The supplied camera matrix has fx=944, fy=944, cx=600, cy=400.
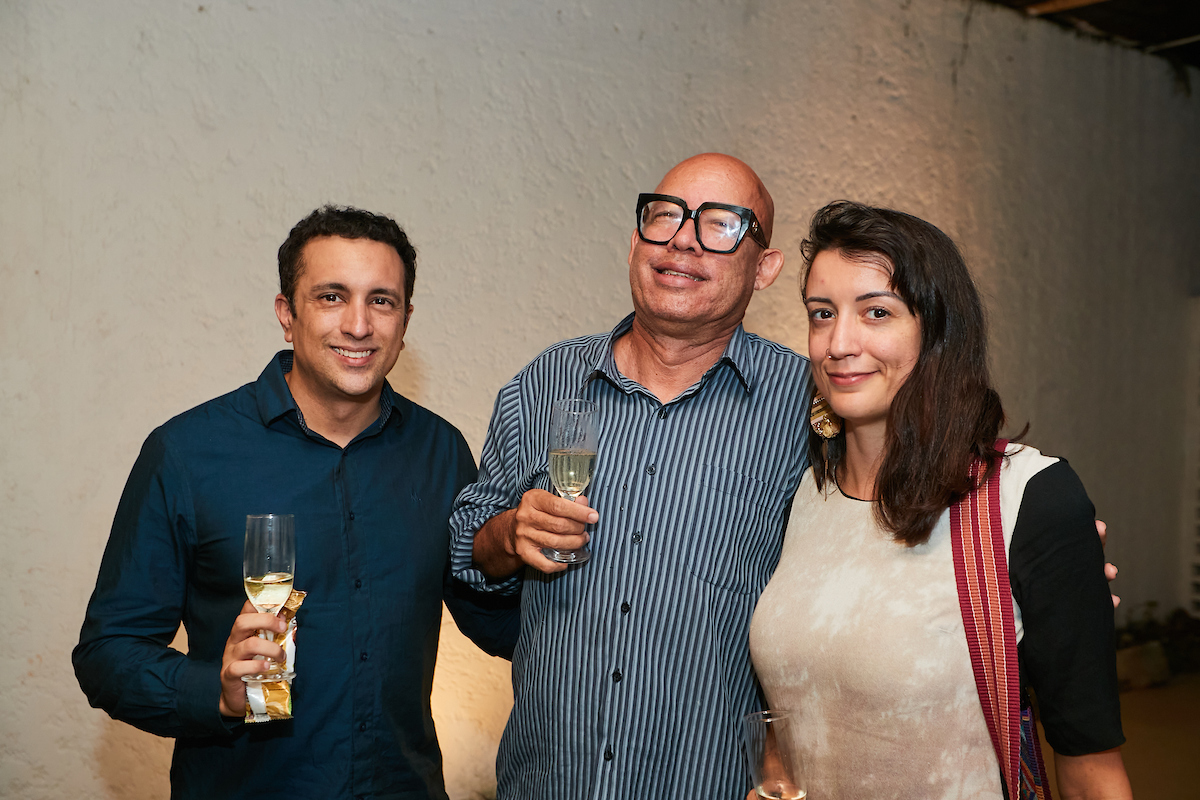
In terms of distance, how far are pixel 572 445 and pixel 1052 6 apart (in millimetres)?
5044

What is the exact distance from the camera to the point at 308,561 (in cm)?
203

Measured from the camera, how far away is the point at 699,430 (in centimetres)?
203

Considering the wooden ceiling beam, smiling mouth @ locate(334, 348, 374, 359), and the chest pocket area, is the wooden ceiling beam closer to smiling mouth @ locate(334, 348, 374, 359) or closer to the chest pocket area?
the chest pocket area

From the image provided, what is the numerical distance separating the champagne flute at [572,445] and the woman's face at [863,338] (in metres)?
0.45

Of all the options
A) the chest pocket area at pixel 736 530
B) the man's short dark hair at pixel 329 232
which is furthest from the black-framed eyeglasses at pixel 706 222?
the man's short dark hair at pixel 329 232

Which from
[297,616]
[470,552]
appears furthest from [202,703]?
[470,552]

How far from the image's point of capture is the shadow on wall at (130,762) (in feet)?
9.86

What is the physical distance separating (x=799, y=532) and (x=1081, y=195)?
4.99 m

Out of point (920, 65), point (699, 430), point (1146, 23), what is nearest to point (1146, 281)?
point (1146, 23)

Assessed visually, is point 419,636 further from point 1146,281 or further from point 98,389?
point 1146,281

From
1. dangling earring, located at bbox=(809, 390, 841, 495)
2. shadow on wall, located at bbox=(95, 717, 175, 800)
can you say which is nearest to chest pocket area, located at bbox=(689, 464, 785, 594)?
dangling earring, located at bbox=(809, 390, 841, 495)

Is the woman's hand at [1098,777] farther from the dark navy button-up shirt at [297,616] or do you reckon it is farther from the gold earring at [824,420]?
the dark navy button-up shirt at [297,616]

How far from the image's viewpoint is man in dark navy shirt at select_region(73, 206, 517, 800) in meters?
1.94

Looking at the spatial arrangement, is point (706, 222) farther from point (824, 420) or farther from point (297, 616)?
point (297, 616)
